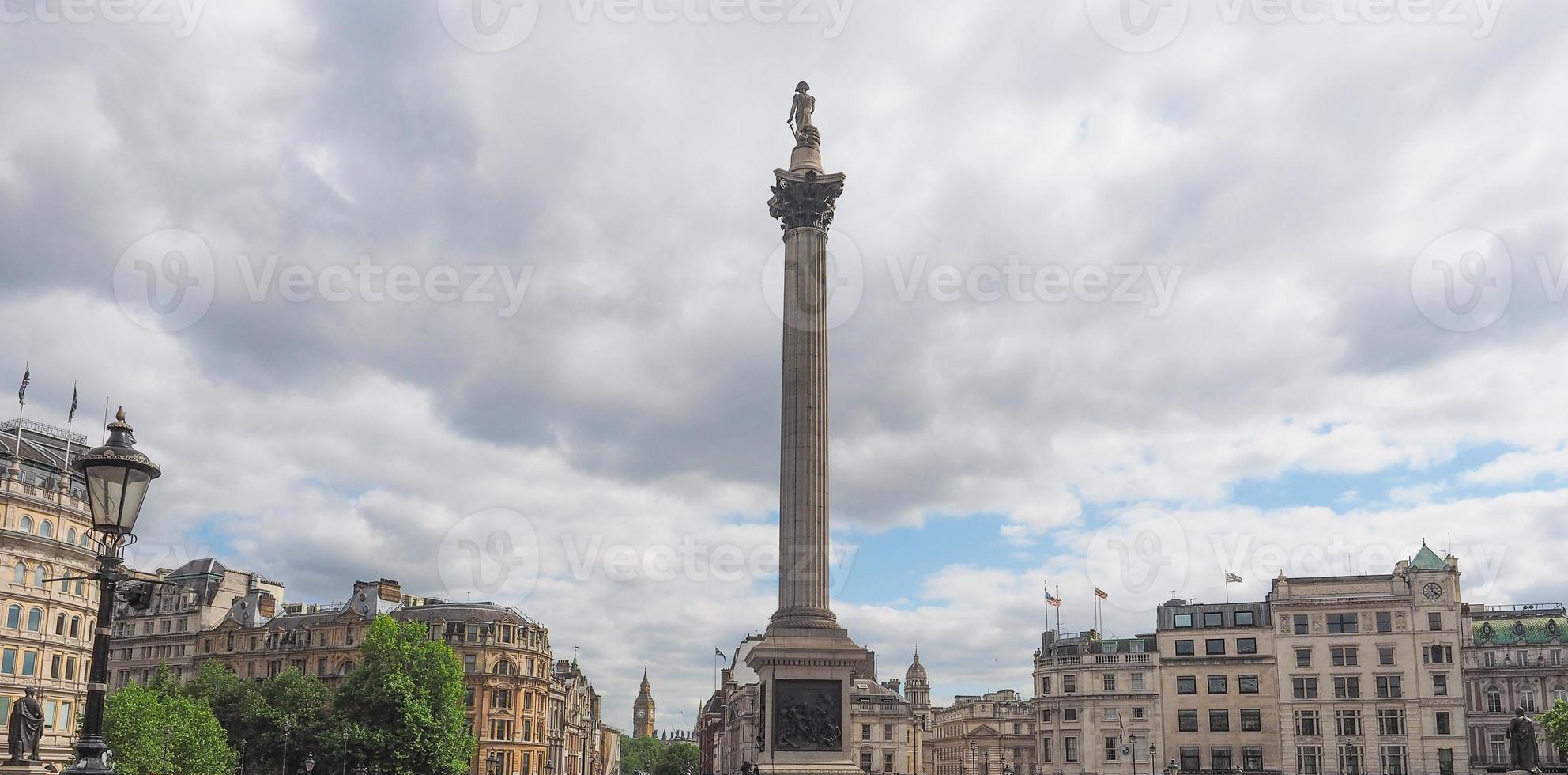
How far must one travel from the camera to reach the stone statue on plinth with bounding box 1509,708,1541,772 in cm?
3269

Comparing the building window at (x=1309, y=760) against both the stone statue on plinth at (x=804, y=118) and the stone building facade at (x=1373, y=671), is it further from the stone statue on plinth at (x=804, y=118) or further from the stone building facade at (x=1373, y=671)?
the stone statue on plinth at (x=804, y=118)

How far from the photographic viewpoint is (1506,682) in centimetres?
9212

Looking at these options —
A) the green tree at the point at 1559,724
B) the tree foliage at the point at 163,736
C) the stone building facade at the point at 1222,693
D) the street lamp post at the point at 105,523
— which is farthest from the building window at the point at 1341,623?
the street lamp post at the point at 105,523

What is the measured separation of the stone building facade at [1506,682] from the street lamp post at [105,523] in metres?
98.9

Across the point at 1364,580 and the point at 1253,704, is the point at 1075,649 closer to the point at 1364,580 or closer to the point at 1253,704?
the point at 1253,704

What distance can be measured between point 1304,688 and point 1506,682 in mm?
14654

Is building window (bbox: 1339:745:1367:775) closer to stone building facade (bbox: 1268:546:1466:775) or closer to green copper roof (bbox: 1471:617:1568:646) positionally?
stone building facade (bbox: 1268:546:1466:775)

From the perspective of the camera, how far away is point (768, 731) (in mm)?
45656

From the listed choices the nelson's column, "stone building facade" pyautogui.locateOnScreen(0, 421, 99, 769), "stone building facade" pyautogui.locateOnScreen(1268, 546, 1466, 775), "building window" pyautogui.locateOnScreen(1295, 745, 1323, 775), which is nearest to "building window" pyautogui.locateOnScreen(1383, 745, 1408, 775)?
"stone building facade" pyautogui.locateOnScreen(1268, 546, 1466, 775)

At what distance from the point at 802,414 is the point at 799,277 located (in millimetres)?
6177

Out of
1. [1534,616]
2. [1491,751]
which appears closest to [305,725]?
[1491,751]

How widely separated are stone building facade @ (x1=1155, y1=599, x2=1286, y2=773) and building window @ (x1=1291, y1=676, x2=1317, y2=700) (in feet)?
A: 4.11

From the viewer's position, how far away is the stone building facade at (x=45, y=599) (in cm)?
6681

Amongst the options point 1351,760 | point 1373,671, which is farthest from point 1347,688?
point 1351,760
